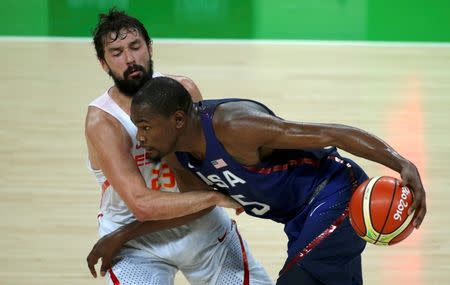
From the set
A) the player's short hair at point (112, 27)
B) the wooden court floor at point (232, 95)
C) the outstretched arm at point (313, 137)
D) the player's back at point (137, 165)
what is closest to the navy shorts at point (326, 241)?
the outstretched arm at point (313, 137)

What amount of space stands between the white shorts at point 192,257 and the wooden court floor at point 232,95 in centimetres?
100

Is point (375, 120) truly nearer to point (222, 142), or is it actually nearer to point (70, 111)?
point (70, 111)

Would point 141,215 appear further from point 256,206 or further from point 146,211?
point 256,206

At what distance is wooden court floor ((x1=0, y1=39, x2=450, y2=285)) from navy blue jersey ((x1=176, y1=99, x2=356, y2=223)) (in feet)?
4.67

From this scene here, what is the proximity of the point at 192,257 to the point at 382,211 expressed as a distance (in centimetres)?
95

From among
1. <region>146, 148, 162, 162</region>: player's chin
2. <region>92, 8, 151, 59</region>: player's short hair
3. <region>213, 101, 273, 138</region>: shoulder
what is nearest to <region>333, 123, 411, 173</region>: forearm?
<region>213, 101, 273, 138</region>: shoulder

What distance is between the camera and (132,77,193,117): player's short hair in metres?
3.49

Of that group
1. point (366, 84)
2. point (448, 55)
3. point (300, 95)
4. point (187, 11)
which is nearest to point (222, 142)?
point (300, 95)

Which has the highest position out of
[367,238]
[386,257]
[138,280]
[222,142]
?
[222,142]

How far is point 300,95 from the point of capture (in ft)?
26.7

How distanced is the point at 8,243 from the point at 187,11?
5605mm

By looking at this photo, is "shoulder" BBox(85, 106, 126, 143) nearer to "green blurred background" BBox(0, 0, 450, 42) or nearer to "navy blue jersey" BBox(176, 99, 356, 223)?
"navy blue jersey" BBox(176, 99, 356, 223)

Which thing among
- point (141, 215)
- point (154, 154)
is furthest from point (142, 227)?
point (154, 154)

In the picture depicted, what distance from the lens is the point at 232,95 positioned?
316 inches
